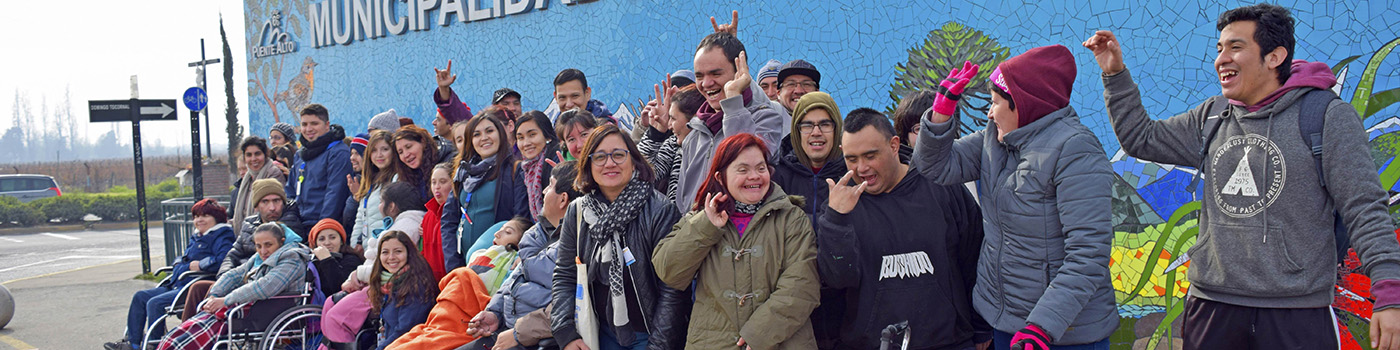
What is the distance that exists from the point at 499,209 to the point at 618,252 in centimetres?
189

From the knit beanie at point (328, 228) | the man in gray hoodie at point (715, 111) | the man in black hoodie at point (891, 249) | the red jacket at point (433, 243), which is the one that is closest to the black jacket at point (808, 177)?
the man in gray hoodie at point (715, 111)

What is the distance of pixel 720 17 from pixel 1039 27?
2.56 meters

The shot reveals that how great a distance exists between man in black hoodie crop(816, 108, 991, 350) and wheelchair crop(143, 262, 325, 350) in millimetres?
3681

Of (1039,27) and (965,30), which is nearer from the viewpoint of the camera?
(1039,27)

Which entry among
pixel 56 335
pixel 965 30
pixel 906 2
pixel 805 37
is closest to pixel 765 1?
pixel 805 37

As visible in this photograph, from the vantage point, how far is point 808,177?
11.2ft

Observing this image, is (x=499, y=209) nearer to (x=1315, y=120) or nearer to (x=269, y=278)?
(x=269, y=278)

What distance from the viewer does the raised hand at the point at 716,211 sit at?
9.94ft

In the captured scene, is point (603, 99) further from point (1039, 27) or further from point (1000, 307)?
point (1000, 307)

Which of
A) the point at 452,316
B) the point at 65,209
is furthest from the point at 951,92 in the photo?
the point at 65,209

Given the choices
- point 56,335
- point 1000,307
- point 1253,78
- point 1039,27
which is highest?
point 1039,27

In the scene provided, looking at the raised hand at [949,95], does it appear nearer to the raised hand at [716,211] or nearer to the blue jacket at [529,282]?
the raised hand at [716,211]

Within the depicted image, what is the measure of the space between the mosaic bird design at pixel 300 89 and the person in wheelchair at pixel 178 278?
539 centimetres

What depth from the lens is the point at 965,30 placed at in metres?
4.90
